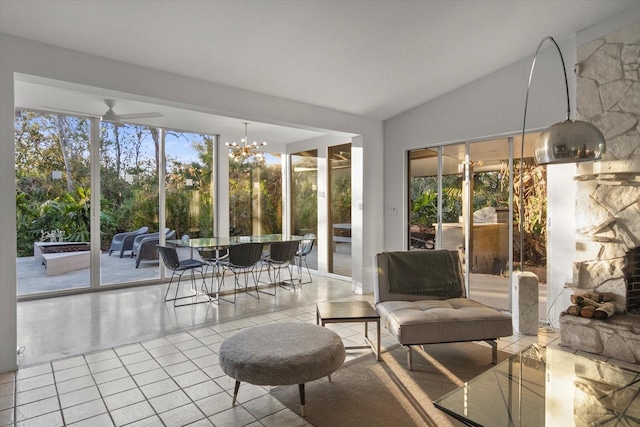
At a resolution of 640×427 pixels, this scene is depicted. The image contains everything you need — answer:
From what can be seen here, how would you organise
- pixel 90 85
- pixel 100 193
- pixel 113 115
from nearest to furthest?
pixel 90 85, pixel 113 115, pixel 100 193

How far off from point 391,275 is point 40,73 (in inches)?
143

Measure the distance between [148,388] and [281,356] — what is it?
118 cm

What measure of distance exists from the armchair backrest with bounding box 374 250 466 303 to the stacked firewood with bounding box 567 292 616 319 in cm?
103

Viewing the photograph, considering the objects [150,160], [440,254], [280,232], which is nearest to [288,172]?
[280,232]

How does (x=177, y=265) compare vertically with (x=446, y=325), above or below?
above

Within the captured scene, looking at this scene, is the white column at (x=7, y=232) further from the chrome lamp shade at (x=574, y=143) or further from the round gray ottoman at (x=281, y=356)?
the chrome lamp shade at (x=574, y=143)

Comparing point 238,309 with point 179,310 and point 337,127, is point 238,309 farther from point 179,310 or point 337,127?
point 337,127

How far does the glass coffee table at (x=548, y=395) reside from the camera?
1.92 metres

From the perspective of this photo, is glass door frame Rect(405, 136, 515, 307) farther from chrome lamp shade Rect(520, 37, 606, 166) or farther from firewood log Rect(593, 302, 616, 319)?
chrome lamp shade Rect(520, 37, 606, 166)

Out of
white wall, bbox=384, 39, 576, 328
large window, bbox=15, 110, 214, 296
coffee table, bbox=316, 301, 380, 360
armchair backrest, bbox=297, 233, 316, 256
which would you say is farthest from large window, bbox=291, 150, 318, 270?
coffee table, bbox=316, 301, 380, 360

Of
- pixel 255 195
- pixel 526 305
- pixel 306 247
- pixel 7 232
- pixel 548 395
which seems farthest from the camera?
pixel 255 195

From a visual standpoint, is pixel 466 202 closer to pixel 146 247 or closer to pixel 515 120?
pixel 515 120

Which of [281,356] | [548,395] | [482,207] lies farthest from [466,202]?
[281,356]

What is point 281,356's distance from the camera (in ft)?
7.89
